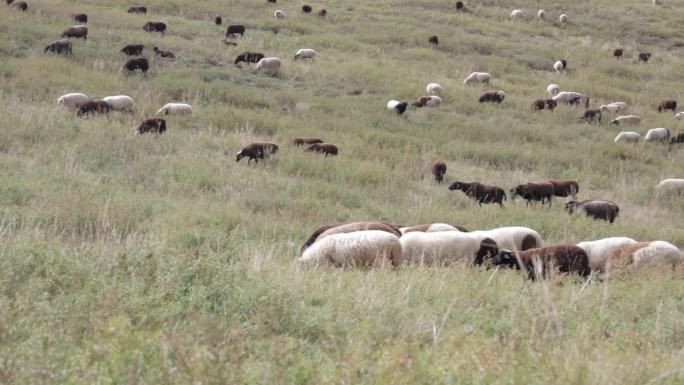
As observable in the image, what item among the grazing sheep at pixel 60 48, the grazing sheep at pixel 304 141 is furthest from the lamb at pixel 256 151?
the grazing sheep at pixel 60 48

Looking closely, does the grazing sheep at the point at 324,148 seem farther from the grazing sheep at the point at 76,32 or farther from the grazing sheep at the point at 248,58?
the grazing sheep at the point at 76,32

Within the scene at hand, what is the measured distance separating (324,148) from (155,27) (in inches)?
616

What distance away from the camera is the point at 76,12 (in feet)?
102

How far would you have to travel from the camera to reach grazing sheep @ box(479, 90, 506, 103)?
25.4 metres

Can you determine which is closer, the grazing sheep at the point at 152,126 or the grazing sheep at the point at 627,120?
the grazing sheep at the point at 152,126

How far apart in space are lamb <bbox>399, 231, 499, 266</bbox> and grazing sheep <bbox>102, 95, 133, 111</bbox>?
11.3m

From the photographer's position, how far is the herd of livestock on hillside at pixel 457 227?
28.1 ft

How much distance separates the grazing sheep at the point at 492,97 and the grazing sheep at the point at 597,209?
11.1 m

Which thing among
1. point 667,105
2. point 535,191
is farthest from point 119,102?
point 667,105

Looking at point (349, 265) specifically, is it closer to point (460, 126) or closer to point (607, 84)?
point (460, 126)

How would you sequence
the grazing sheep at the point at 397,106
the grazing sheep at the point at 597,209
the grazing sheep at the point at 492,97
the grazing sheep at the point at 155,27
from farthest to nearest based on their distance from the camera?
1. the grazing sheep at the point at 155,27
2. the grazing sheep at the point at 492,97
3. the grazing sheep at the point at 397,106
4. the grazing sheep at the point at 597,209

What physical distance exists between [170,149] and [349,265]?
7853mm

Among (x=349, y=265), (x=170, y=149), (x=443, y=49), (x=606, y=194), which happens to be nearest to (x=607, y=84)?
(x=443, y=49)

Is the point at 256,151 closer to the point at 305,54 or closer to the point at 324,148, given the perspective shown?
the point at 324,148
